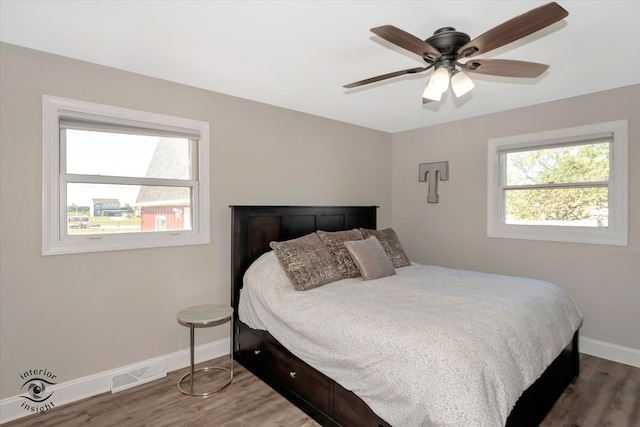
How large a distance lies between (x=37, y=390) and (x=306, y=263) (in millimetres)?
2026

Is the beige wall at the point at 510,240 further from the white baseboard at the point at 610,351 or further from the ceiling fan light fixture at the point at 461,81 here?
the ceiling fan light fixture at the point at 461,81

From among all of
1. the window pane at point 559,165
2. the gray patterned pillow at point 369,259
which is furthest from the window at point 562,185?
the gray patterned pillow at point 369,259

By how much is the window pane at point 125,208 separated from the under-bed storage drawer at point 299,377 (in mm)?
1374

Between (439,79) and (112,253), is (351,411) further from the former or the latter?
(112,253)

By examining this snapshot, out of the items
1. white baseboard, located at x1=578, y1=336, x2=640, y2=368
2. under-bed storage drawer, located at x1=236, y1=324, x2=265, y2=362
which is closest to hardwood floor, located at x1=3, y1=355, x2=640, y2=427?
under-bed storage drawer, located at x1=236, y1=324, x2=265, y2=362

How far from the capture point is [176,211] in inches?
114

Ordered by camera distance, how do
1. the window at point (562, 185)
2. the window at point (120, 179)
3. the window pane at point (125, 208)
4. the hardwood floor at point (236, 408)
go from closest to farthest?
1. the hardwood floor at point (236, 408)
2. the window at point (120, 179)
3. the window pane at point (125, 208)
4. the window at point (562, 185)

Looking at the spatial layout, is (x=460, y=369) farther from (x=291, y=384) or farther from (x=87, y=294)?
(x=87, y=294)

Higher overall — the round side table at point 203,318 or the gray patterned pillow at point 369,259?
the gray patterned pillow at point 369,259

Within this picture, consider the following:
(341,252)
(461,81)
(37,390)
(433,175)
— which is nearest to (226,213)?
(341,252)

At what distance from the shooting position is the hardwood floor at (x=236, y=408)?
210 cm

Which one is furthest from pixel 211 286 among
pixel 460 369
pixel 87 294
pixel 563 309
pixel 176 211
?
pixel 563 309

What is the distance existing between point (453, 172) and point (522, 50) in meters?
1.92

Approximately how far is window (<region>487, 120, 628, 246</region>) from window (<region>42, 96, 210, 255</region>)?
318cm
